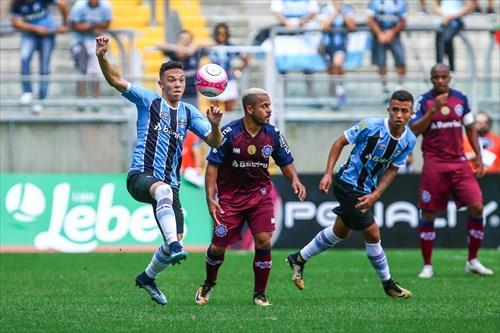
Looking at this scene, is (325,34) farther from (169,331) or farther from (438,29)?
(169,331)

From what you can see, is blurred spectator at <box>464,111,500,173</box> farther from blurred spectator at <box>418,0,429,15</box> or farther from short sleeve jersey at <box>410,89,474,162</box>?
blurred spectator at <box>418,0,429,15</box>

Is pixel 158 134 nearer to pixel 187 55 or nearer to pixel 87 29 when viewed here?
pixel 187 55

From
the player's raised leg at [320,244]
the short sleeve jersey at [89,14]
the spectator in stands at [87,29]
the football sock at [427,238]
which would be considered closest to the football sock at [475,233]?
the football sock at [427,238]

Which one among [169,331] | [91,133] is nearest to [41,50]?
[91,133]

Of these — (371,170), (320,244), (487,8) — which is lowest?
(320,244)

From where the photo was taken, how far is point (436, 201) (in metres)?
15.0

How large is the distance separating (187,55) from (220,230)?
9020 millimetres

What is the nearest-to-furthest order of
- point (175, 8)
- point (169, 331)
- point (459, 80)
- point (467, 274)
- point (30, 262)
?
Result: point (169, 331), point (467, 274), point (30, 262), point (459, 80), point (175, 8)

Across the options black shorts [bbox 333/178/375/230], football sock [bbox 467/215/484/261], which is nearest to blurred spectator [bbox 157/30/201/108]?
football sock [bbox 467/215/484/261]

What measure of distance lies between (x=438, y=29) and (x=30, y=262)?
841cm

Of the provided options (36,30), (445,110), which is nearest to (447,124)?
(445,110)

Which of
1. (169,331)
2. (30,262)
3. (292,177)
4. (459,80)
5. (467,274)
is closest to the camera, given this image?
(169,331)

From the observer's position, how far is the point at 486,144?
18.8m

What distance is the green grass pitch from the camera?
9453mm
